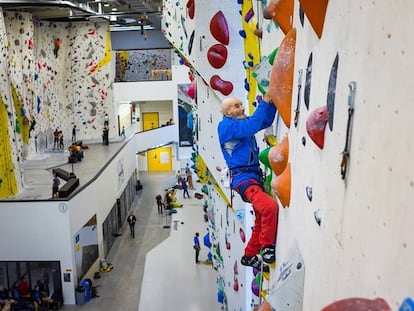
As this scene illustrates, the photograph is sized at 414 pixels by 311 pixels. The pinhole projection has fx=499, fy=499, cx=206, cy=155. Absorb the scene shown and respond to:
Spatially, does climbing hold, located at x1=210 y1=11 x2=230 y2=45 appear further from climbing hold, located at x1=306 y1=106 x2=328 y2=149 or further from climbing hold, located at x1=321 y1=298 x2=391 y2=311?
climbing hold, located at x1=321 y1=298 x2=391 y2=311

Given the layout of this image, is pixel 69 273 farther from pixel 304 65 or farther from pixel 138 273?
pixel 304 65

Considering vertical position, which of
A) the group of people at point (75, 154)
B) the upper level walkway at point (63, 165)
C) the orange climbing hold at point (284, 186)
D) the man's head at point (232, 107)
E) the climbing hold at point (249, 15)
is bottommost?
the upper level walkway at point (63, 165)

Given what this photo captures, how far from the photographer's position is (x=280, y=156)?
284 cm

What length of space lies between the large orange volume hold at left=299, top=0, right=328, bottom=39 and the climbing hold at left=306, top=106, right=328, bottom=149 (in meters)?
0.32

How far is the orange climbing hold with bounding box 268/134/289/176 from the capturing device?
9.22 feet

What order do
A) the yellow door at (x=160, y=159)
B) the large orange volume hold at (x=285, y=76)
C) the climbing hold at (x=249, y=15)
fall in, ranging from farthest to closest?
the yellow door at (x=160, y=159) → the climbing hold at (x=249, y=15) → the large orange volume hold at (x=285, y=76)

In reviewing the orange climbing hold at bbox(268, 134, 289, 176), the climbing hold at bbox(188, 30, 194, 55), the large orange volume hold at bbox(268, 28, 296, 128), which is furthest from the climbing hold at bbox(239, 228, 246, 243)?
the large orange volume hold at bbox(268, 28, 296, 128)

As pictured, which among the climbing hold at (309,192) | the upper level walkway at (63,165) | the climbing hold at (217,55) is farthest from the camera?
the upper level walkway at (63,165)

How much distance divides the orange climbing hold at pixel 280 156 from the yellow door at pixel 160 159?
2615cm

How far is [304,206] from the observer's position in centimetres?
223

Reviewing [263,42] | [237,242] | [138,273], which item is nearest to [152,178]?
[138,273]

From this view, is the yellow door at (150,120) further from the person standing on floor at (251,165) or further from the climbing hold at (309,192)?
the climbing hold at (309,192)

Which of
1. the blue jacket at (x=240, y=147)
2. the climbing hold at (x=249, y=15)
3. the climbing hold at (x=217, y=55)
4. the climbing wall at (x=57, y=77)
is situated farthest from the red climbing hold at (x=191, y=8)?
the climbing wall at (x=57, y=77)

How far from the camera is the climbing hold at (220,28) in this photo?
6.06 meters
